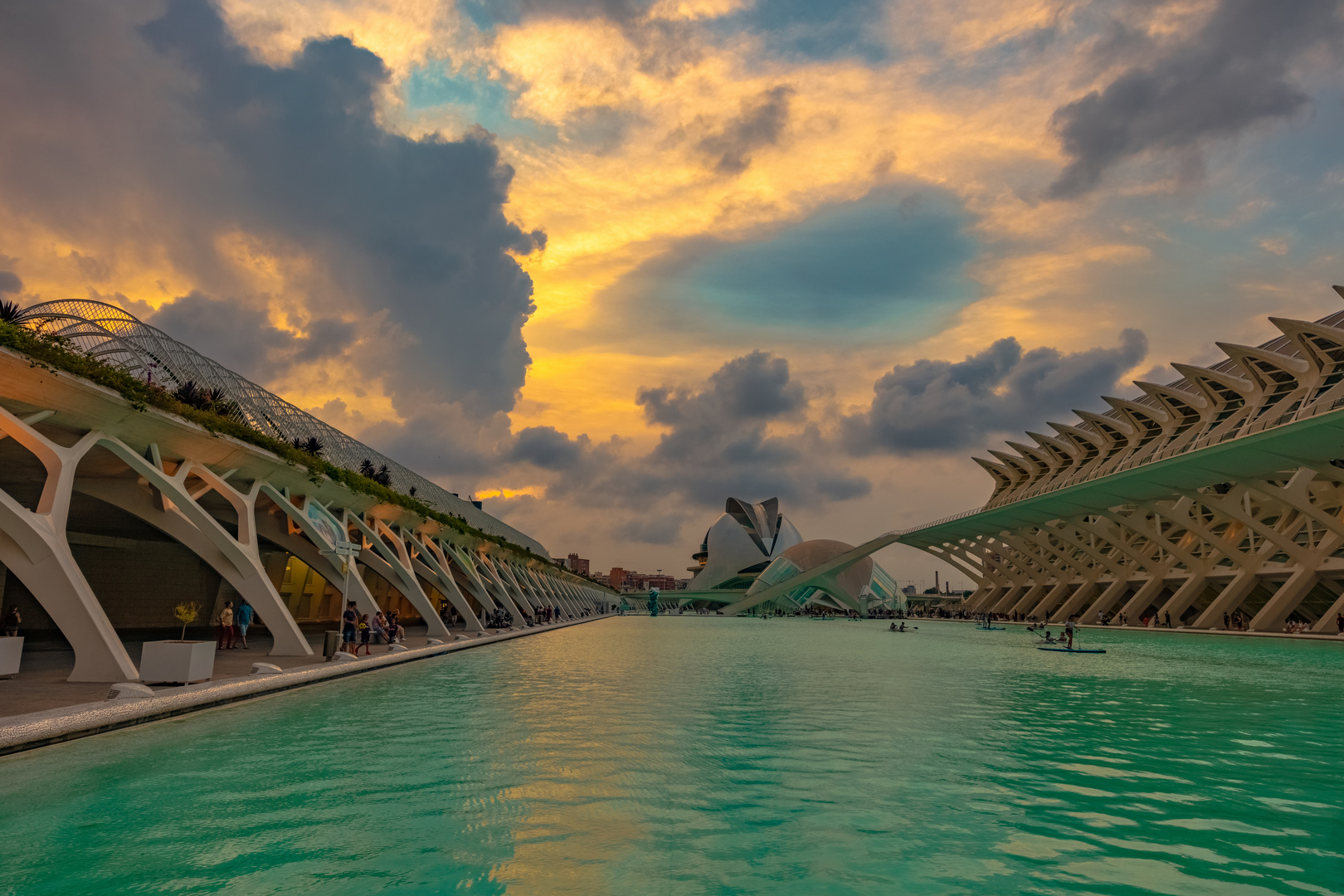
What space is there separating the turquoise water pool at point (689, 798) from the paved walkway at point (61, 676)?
4.87 ft

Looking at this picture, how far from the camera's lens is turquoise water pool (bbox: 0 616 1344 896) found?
4746 mm

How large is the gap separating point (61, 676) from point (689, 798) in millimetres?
11328

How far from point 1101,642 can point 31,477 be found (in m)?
35.9

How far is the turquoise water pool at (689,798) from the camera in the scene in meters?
4.75

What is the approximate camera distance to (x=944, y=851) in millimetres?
5219

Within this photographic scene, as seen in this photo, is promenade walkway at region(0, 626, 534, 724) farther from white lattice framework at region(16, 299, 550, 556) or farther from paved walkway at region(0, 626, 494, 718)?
white lattice framework at region(16, 299, 550, 556)

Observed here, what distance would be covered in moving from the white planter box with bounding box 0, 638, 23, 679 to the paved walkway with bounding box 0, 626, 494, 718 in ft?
0.46

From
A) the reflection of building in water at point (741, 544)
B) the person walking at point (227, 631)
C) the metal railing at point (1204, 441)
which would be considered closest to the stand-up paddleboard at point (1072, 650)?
the metal railing at point (1204, 441)

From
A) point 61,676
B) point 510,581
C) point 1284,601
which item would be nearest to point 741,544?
point 510,581

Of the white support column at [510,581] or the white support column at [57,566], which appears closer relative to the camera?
the white support column at [57,566]

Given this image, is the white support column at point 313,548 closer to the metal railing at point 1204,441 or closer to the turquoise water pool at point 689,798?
the turquoise water pool at point 689,798

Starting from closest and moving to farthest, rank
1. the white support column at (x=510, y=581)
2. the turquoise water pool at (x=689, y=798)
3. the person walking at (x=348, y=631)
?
the turquoise water pool at (x=689, y=798) → the person walking at (x=348, y=631) → the white support column at (x=510, y=581)

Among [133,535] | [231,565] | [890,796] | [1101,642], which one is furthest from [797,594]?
[890,796]

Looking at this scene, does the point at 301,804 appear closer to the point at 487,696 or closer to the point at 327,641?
the point at 487,696
